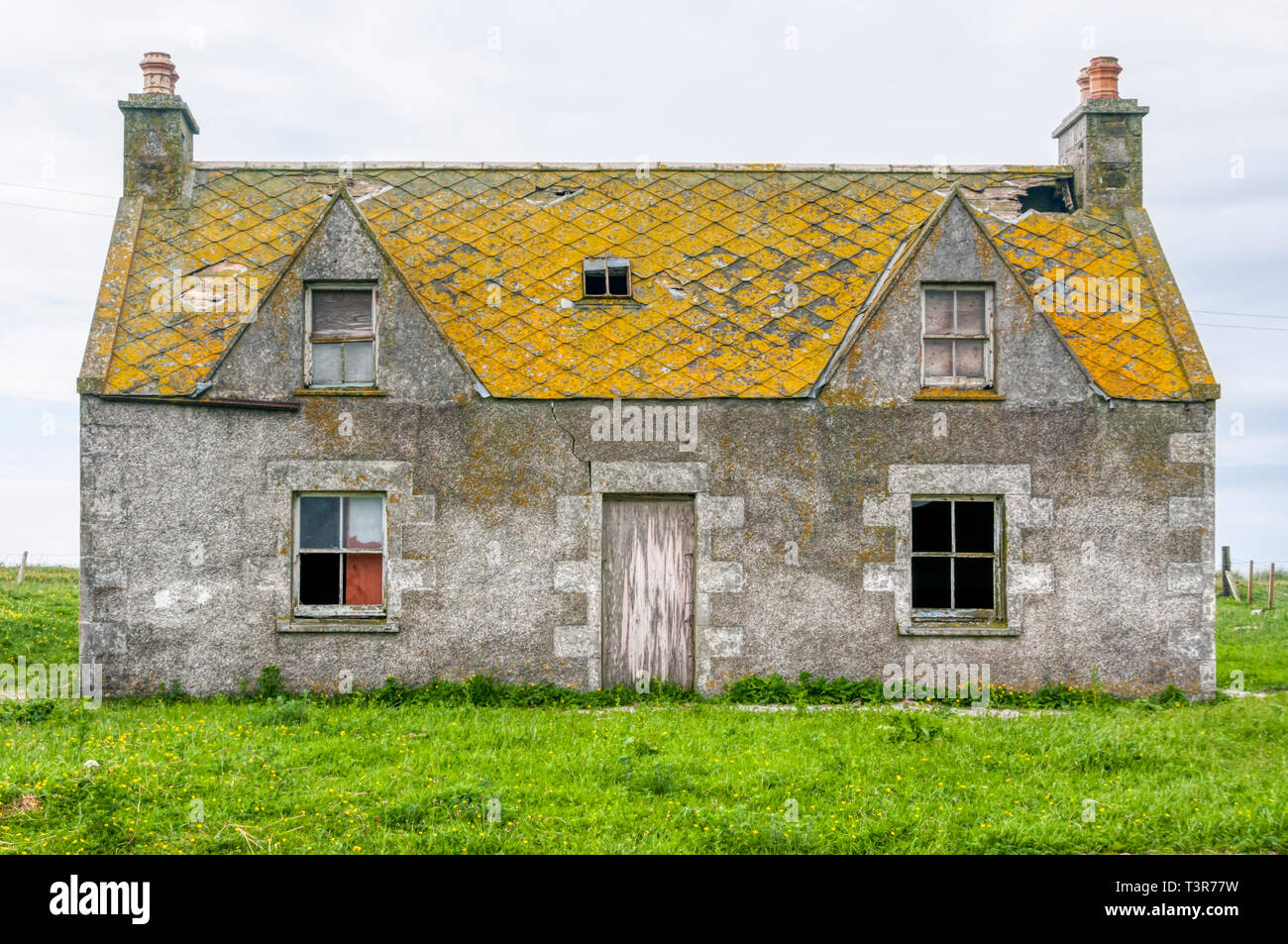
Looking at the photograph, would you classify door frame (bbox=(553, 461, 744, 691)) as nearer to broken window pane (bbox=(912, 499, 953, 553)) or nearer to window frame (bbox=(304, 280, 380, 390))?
broken window pane (bbox=(912, 499, 953, 553))

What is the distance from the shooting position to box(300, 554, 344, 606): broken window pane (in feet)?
38.0

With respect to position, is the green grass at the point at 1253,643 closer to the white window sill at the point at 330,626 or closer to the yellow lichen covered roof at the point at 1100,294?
the yellow lichen covered roof at the point at 1100,294

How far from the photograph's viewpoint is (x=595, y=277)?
512 inches

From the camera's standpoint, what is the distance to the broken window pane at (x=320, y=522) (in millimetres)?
11617

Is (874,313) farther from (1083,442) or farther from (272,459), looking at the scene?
(272,459)

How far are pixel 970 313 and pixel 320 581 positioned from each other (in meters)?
8.73

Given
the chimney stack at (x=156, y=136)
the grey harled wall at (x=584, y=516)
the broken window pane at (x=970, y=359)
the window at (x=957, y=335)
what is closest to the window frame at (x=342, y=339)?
the grey harled wall at (x=584, y=516)

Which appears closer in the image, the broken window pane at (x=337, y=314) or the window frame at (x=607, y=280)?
the broken window pane at (x=337, y=314)

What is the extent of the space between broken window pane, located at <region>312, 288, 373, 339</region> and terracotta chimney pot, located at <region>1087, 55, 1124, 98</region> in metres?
10.7

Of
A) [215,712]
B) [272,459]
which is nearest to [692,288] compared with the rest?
[272,459]

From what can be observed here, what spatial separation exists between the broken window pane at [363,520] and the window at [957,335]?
6966 mm

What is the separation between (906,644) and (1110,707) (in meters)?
2.37

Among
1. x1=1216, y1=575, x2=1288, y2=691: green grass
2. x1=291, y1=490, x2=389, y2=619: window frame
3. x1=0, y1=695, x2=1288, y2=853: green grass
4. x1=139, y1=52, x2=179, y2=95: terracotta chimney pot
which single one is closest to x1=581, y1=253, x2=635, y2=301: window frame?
x1=291, y1=490, x2=389, y2=619: window frame

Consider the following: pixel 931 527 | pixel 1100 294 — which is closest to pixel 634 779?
pixel 931 527
